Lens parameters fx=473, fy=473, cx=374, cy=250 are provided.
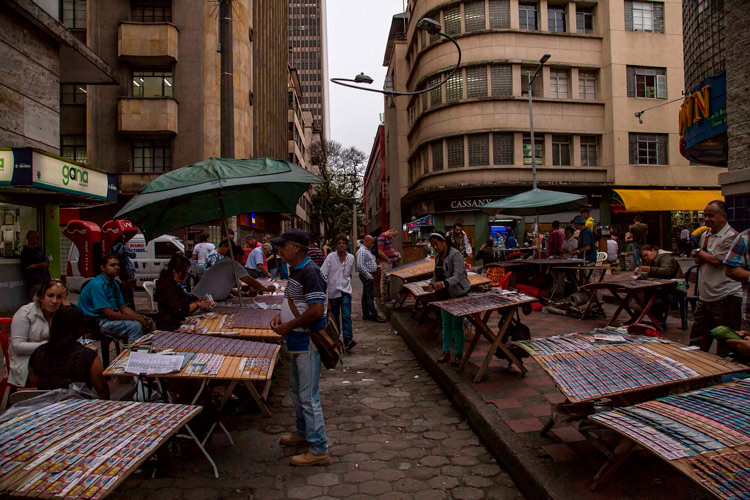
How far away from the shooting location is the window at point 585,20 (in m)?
26.7

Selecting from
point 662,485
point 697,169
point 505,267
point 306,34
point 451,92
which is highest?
point 306,34

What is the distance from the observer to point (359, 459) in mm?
3910

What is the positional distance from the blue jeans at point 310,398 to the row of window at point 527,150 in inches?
919

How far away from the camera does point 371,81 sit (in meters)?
15.2

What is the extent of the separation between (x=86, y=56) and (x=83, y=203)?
3685 mm

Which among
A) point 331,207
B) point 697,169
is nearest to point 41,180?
point 697,169

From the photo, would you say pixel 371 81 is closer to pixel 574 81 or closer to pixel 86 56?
pixel 86 56

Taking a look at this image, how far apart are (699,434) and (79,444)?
3.26 m

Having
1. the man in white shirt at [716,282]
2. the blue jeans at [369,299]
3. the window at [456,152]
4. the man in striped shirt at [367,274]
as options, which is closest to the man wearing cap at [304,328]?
the man in white shirt at [716,282]

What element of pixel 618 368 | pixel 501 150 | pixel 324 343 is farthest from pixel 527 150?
pixel 324 343

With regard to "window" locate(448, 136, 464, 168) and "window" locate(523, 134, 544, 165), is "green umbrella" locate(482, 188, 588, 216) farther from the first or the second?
"window" locate(523, 134, 544, 165)

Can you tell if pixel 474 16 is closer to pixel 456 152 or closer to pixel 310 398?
pixel 456 152

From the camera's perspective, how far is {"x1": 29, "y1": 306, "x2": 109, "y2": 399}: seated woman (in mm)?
3936

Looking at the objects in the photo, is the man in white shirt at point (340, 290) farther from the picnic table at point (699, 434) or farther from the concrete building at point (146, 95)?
the concrete building at point (146, 95)
